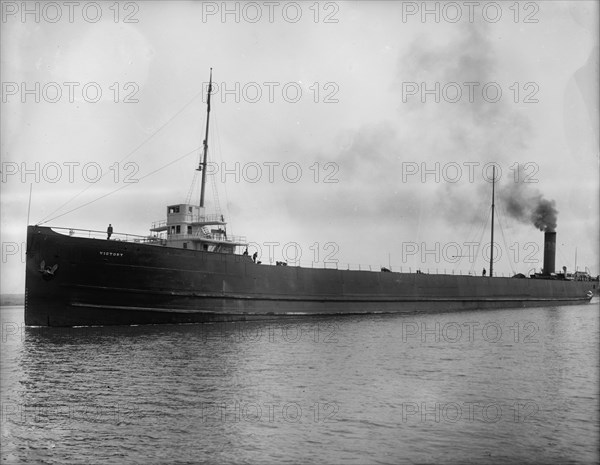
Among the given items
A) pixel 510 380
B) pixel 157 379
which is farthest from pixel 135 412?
pixel 510 380

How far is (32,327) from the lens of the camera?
25578 millimetres

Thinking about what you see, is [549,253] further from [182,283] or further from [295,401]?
[295,401]

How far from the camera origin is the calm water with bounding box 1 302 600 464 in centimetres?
880

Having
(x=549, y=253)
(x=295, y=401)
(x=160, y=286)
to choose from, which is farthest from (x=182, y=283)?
(x=549, y=253)

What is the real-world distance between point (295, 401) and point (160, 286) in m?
16.5

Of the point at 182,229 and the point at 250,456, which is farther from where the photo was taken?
the point at 182,229

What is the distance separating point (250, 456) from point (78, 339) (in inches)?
605

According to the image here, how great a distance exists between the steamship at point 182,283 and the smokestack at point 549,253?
2056 centimetres

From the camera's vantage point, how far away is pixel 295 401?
11.9 m

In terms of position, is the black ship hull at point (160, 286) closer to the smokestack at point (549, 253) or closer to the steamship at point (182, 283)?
the steamship at point (182, 283)

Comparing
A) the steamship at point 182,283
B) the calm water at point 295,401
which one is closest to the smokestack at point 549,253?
the steamship at point 182,283

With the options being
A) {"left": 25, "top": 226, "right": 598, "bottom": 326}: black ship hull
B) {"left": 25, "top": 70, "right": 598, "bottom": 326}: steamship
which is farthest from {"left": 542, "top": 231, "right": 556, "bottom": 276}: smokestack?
{"left": 25, "top": 226, "right": 598, "bottom": 326}: black ship hull

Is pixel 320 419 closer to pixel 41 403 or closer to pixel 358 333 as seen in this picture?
pixel 41 403

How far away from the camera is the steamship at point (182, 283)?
82.9 ft
